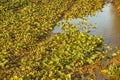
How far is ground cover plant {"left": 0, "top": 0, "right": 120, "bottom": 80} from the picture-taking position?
8.23 metres

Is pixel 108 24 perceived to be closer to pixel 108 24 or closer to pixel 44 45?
pixel 108 24

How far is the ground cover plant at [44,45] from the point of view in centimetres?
823

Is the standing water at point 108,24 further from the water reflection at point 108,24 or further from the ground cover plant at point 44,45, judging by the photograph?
the ground cover plant at point 44,45

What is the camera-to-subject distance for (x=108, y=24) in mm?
12008

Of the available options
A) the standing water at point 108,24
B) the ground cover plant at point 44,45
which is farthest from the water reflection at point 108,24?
the ground cover plant at point 44,45

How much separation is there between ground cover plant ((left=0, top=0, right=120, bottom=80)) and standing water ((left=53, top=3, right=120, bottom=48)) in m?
0.46

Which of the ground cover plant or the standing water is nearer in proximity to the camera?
the ground cover plant

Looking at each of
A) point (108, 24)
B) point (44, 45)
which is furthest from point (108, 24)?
point (44, 45)

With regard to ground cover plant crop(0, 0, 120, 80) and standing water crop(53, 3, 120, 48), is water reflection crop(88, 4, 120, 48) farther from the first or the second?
ground cover plant crop(0, 0, 120, 80)

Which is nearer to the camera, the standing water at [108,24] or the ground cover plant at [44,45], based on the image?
the ground cover plant at [44,45]

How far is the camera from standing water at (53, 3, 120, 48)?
402 inches

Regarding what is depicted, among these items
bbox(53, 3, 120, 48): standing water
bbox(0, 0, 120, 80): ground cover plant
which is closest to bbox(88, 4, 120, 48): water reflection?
bbox(53, 3, 120, 48): standing water

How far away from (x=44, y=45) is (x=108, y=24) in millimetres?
3555

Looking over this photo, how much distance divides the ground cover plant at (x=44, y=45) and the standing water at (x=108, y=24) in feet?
1.51
